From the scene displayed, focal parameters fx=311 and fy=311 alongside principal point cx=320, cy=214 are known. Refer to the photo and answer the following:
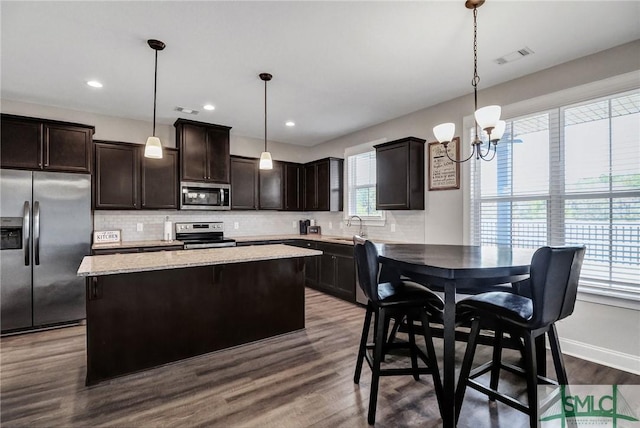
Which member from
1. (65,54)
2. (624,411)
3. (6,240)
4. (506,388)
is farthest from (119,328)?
(624,411)

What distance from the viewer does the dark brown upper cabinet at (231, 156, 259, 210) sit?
5.27 metres

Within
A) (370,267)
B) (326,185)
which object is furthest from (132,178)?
(370,267)

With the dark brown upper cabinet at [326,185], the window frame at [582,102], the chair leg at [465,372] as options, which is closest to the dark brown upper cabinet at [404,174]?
the window frame at [582,102]

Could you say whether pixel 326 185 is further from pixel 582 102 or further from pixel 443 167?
pixel 582 102

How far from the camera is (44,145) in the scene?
3.58m

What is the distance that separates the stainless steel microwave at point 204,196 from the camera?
4699 millimetres

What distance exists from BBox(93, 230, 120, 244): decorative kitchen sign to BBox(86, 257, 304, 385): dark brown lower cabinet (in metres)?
2.29

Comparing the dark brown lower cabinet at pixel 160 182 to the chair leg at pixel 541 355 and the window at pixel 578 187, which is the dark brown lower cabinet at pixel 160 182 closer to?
the window at pixel 578 187

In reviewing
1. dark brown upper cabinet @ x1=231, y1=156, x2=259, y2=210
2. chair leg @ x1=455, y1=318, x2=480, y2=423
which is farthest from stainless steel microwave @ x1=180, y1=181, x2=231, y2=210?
chair leg @ x1=455, y1=318, x2=480, y2=423

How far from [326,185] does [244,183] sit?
1435mm

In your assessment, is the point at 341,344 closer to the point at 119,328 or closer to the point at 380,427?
the point at 380,427

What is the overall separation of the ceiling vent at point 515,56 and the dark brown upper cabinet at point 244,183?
12.6 ft

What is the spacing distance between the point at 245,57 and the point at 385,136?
2587 mm

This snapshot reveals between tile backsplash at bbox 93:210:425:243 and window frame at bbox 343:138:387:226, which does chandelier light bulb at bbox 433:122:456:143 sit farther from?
window frame at bbox 343:138:387:226
